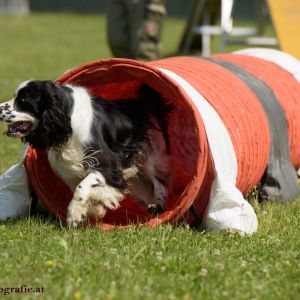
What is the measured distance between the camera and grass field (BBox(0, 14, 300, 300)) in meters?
4.00

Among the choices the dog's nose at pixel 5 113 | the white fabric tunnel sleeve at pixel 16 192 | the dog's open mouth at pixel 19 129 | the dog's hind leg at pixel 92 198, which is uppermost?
the dog's nose at pixel 5 113

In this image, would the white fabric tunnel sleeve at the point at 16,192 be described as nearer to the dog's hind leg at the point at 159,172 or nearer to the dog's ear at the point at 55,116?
the dog's ear at the point at 55,116

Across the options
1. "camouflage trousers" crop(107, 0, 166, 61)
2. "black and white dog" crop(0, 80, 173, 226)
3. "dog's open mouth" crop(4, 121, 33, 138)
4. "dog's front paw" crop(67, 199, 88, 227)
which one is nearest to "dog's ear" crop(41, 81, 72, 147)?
"black and white dog" crop(0, 80, 173, 226)

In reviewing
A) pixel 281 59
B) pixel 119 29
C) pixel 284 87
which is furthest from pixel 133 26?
pixel 284 87

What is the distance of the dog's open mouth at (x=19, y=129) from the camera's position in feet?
17.7

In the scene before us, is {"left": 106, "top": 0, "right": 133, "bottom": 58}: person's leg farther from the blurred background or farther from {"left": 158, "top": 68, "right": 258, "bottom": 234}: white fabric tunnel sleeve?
{"left": 158, "top": 68, "right": 258, "bottom": 234}: white fabric tunnel sleeve

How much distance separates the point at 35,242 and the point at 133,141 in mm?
1357

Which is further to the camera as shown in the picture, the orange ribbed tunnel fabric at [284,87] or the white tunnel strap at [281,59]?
the white tunnel strap at [281,59]

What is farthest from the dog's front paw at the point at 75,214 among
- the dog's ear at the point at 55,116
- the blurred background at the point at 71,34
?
the blurred background at the point at 71,34

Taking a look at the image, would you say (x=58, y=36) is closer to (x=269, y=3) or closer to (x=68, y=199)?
(x=269, y=3)

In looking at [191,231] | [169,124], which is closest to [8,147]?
[169,124]

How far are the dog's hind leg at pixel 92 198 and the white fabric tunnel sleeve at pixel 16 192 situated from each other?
0.67 metres

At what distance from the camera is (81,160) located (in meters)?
5.59

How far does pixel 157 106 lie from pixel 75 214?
1.27 metres
